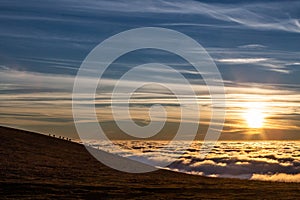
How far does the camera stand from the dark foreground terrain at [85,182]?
38.1 m

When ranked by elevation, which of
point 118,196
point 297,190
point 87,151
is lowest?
point 118,196

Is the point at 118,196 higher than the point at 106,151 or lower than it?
lower

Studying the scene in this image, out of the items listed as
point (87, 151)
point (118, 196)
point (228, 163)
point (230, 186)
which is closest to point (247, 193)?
point (230, 186)

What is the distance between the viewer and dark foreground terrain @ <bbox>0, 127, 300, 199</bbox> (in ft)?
125

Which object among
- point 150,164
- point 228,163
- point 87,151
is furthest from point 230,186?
point 228,163

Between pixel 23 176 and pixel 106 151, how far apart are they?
26.0 meters

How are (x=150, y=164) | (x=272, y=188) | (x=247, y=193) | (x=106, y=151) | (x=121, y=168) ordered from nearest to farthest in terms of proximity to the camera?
(x=247, y=193) → (x=272, y=188) → (x=121, y=168) → (x=150, y=164) → (x=106, y=151)

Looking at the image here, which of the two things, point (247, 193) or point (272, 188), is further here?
point (272, 188)

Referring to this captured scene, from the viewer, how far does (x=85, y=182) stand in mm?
43031

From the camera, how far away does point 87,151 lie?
208 feet

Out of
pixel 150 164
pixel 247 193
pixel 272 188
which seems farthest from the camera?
pixel 150 164

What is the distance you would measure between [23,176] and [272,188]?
2155cm

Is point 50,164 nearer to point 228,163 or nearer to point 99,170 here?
point 99,170

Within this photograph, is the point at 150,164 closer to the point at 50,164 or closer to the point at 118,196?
the point at 50,164
